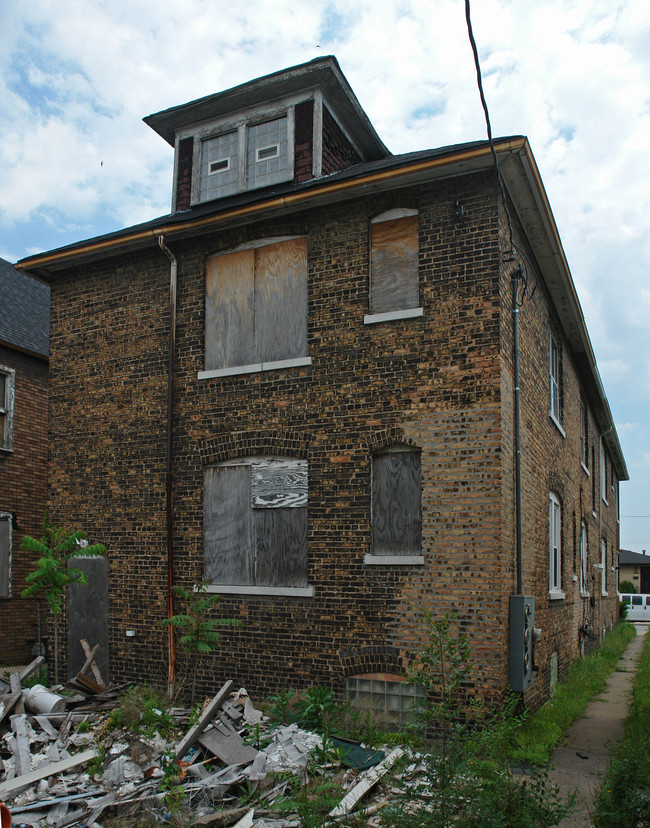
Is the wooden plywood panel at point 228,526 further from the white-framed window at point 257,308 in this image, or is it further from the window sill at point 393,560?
the window sill at point 393,560

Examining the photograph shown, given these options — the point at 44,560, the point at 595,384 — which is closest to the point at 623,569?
the point at 595,384

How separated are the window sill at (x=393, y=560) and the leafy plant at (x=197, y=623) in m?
1.92

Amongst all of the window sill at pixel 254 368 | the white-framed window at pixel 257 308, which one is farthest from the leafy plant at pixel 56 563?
the white-framed window at pixel 257 308

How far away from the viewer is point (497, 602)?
900cm

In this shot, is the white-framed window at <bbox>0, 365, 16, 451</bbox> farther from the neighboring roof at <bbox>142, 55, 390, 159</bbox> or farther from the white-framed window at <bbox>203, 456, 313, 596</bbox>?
the white-framed window at <bbox>203, 456, 313, 596</bbox>

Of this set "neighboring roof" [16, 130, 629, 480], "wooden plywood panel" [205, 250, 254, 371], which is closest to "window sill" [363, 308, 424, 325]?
"neighboring roof" [16, 130, 629, 480]

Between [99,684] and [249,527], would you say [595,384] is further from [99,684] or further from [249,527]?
[99,684]

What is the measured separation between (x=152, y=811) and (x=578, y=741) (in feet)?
18.3

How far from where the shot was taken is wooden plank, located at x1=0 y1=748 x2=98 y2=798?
7156mm

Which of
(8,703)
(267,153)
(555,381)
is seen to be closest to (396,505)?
(8,703)

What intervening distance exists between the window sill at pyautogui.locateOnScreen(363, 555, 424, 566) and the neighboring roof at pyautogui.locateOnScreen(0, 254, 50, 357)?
36.3 feet

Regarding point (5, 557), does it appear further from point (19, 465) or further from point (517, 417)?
point (517, 417)

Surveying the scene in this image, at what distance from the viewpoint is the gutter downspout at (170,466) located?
10922 mm

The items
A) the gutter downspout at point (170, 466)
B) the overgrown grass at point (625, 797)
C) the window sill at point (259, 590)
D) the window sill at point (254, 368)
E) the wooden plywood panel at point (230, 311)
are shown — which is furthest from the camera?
the wooden plywood panel at point (230, 311)
